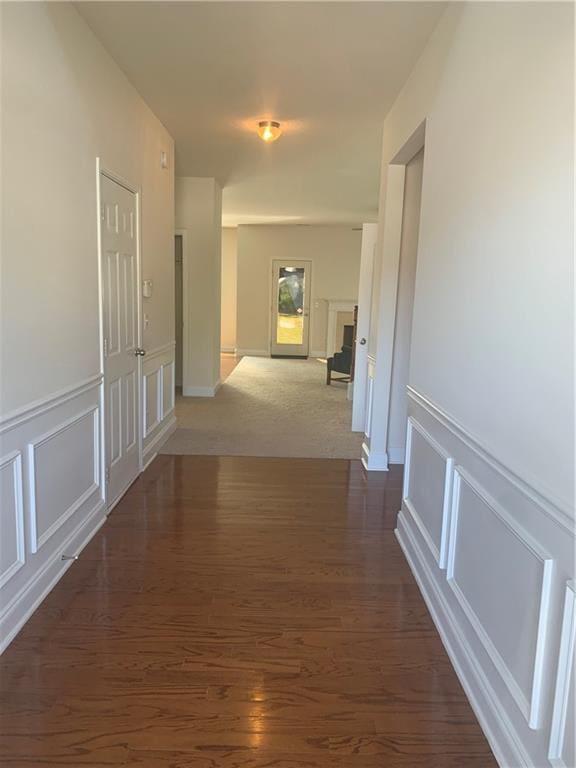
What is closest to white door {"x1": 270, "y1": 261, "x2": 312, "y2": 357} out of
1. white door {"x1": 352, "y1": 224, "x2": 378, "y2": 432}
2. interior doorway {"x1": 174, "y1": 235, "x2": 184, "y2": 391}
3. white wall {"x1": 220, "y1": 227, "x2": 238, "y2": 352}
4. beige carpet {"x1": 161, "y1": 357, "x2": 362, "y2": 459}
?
white wall {"x1": 220, "y1": 227, "x2": 238, "y2": 352}

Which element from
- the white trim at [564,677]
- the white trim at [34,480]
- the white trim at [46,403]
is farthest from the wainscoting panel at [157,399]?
the white trim at [564,677]

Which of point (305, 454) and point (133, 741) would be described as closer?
point (133, 741)

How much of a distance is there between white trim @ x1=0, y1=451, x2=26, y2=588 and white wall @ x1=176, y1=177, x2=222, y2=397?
448 cm

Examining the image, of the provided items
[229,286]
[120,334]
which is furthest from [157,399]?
[229,286]

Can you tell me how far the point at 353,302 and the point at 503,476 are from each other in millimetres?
9086

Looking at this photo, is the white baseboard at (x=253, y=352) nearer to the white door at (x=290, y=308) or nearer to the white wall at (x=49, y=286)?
the white door at (x=290, y=308)

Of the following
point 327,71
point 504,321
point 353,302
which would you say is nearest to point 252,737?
point 504,321

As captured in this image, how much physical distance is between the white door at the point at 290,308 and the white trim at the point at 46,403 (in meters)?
7.89

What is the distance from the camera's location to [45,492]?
7.45 feet

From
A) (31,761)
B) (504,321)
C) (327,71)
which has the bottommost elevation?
(31,761)

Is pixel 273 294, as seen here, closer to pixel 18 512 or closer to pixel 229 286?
pixel 229 286

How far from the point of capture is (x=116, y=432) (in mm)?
3260

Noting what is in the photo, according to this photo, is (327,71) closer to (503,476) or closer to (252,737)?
(503,476)

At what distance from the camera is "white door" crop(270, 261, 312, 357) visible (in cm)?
1047
